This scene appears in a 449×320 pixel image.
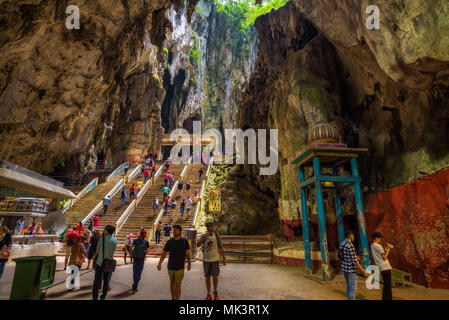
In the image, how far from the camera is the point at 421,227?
6.45 m

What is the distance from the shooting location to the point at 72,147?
59.9ft

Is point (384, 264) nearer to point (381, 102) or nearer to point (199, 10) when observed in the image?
point (381, 102)

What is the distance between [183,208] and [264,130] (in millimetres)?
8241

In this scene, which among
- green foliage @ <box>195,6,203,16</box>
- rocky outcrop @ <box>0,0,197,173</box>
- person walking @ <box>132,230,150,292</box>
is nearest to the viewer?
person walking @ <box>132,230,150,292</box>

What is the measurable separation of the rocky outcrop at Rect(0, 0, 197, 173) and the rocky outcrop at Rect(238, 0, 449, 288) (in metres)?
11.2

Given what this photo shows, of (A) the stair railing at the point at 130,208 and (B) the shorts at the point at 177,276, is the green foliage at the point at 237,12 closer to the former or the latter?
(A) the stair railing at the point at 130,208

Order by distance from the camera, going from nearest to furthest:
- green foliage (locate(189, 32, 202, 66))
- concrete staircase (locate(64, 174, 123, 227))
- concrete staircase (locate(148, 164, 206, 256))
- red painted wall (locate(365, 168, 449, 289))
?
red painted wall (locate(365, 168, 449, 289)), concrete staircase (locate(148, 164, 206, 256)), concrete staircase (locate(64, 174, 123, 227)), green foliage (locate(189, 32, 202, 66))

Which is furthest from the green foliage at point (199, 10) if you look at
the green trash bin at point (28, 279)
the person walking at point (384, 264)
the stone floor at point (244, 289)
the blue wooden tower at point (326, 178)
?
the person walking at point (384, 264)

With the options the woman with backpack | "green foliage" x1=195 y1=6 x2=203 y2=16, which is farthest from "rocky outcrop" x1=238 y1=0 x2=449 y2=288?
"green foliage" x1=195 y1=6 x2=203 y2=16

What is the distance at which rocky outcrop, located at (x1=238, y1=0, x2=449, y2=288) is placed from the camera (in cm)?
625

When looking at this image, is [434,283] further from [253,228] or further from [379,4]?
[253,228]

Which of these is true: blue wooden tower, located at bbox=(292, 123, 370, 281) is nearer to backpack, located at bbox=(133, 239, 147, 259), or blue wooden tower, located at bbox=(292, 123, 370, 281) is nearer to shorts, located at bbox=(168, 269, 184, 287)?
shorts, located at bbox=(168, 269, 184, 287)
